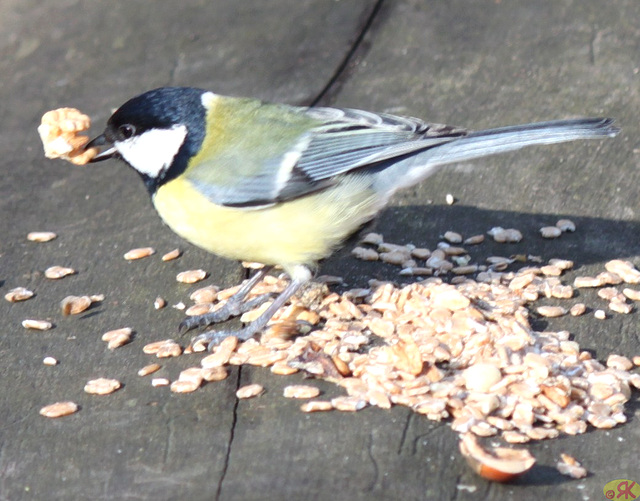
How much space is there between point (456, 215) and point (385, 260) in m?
0.39

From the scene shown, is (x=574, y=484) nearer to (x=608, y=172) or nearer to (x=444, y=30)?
(x=608, y=172)

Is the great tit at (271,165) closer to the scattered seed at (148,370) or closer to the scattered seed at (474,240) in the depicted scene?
the scattered seed at (148,370)

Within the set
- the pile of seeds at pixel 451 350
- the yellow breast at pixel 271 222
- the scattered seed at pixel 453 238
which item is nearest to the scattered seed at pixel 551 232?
the pile of seeds at pixel 451 350

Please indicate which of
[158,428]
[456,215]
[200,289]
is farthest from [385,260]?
[158,428]

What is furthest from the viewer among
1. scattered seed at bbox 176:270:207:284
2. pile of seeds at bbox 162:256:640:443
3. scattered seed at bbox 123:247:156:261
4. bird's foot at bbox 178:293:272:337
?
scattered seed at bbox 123:247:156:261

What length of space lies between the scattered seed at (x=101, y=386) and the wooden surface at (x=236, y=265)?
4 centimetres

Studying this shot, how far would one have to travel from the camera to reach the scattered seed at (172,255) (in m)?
3.17

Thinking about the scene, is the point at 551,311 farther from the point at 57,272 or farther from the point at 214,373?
the point at 57,272

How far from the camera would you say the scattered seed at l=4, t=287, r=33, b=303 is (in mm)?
2961

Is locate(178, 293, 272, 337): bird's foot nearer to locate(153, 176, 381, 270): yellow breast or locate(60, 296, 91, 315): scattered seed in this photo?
locate(153, 176, 381, 270): yellow breast

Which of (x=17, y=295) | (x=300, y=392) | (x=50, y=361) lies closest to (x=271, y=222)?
(x=300, y=392)

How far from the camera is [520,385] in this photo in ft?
7.72

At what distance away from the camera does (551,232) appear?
10.5 feet

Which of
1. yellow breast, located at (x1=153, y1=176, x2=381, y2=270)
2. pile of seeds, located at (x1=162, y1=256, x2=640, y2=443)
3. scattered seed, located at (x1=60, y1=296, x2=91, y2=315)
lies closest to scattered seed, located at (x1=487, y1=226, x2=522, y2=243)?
pile of seeds, located at (x1=162, y1=256, x2=640, y2=443)
